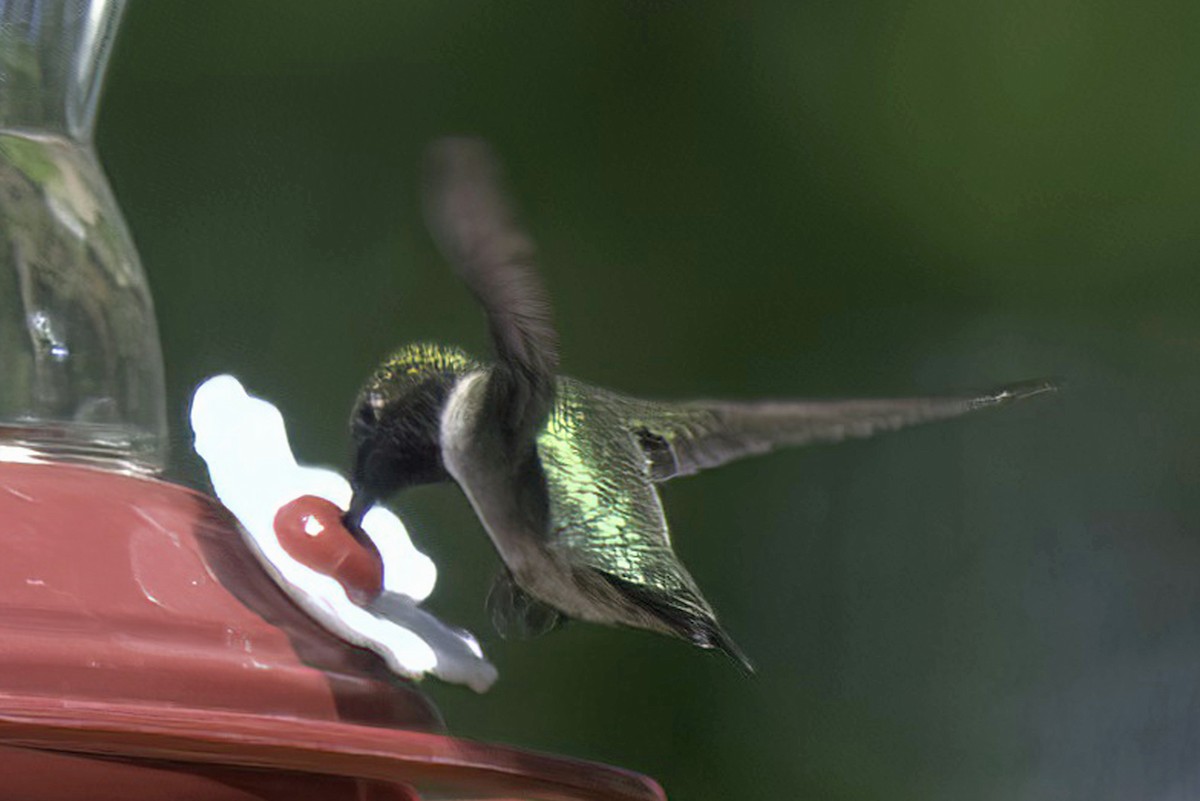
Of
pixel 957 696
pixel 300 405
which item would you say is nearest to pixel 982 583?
pixel 957 696

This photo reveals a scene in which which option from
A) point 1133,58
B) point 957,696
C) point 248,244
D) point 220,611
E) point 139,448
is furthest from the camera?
point 957,696

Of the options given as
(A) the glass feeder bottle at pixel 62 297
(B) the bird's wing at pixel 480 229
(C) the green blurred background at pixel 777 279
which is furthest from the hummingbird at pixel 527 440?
(C) the green blurred background at pixel 777 279

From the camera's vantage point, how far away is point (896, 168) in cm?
251

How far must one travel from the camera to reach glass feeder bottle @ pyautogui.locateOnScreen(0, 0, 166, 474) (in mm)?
1174

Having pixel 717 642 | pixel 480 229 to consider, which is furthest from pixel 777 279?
pixel 480 229

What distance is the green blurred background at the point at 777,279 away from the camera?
251 cm

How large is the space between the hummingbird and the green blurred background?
878 mm

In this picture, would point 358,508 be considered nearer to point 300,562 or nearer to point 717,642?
point 300,562

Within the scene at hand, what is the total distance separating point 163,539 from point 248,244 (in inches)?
65.0

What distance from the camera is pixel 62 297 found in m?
1.19

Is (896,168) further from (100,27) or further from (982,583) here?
(100,27)

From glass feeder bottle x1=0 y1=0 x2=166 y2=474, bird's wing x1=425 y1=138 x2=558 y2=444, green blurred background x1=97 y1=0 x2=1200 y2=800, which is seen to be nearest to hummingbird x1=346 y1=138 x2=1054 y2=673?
bird's wing x1=425 y1=138 x2=558 y2=444

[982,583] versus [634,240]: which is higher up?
[634,240]

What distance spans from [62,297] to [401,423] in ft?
0.70
